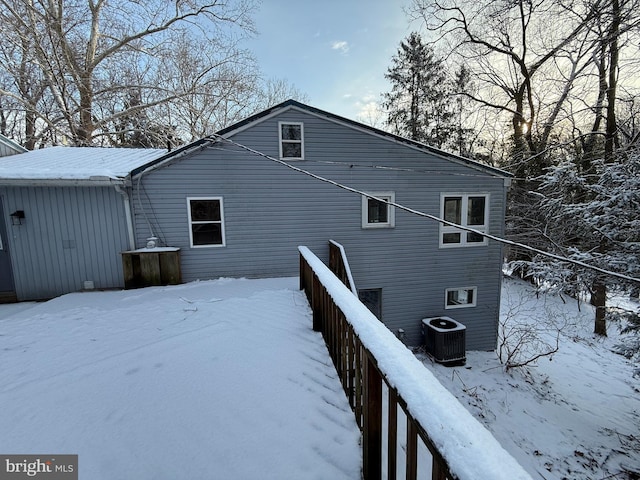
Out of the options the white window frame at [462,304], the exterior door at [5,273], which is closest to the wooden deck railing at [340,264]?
the white window frame at [462,304]

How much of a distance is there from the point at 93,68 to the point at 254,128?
12.4m

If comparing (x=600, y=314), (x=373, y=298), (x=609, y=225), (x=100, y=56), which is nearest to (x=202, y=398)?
(x=373, y=298)

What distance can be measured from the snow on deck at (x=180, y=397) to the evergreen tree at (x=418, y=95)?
620 inches

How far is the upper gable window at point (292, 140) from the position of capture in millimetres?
6910

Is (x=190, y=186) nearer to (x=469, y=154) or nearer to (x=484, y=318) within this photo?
(x=484, y=318)

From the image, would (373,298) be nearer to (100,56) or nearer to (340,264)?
(340,264)

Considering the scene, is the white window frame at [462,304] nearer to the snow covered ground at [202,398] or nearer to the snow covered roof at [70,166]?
the snow covered ground at [202,398]

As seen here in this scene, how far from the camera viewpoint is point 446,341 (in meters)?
7.64

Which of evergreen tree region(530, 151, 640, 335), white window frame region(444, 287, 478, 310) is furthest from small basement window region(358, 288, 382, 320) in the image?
evergreen tree region(530, 151, 640, 335)

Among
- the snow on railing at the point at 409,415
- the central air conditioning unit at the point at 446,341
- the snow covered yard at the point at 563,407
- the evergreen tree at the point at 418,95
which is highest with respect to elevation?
the evergreen tree at the point at 418,95

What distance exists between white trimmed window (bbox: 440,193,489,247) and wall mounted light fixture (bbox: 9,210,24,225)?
31.5 feet

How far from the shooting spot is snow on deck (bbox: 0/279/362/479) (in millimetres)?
1684

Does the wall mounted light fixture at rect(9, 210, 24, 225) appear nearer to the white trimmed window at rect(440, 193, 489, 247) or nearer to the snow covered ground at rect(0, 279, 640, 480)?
the snow covered ground at rect(0, 279, 640, 480)

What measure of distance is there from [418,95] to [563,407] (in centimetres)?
1546
